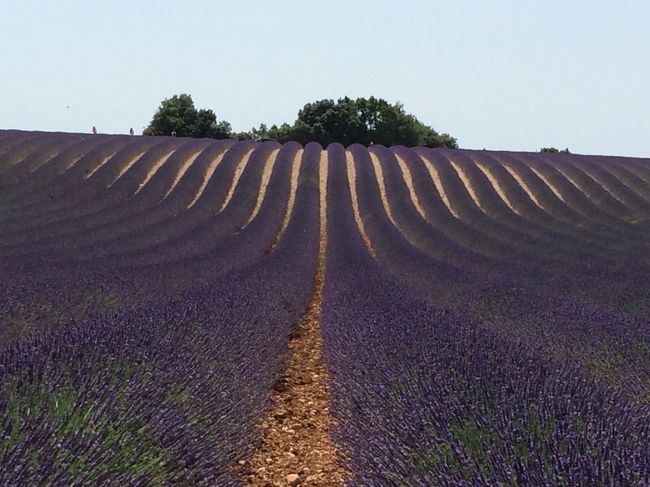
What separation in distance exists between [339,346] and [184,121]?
31.7 m

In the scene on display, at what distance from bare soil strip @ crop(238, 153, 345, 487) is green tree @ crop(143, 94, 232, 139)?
30.1 metres

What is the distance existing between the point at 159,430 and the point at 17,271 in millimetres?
4606

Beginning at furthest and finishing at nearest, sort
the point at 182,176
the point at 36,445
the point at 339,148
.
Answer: the point at 339,148 → the point at 182,176 → the point at 36,445

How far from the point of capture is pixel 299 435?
4332 mm

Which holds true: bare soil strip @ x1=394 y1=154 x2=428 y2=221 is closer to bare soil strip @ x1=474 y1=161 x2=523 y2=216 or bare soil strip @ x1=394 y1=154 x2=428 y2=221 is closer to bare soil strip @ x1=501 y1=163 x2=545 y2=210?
bare soil strip @ x1=474 y1=161 x2=523 y2=216

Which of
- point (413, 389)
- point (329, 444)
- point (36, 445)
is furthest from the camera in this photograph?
point (329, 444)

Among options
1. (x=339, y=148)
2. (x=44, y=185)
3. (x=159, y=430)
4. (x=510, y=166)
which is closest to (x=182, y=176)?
(x=44, y=185)

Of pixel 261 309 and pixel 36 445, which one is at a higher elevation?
pixel 36 445

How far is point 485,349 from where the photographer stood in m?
3.72

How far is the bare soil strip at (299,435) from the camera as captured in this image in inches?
147

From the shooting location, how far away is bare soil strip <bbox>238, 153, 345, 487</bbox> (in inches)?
147

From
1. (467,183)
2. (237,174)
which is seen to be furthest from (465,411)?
(237,174)

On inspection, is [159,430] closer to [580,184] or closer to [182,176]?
[182,176]

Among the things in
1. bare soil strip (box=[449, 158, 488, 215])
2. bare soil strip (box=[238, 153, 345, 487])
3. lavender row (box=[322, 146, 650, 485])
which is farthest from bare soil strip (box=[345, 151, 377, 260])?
lavender row (box=[322, 146, 650, 485])
